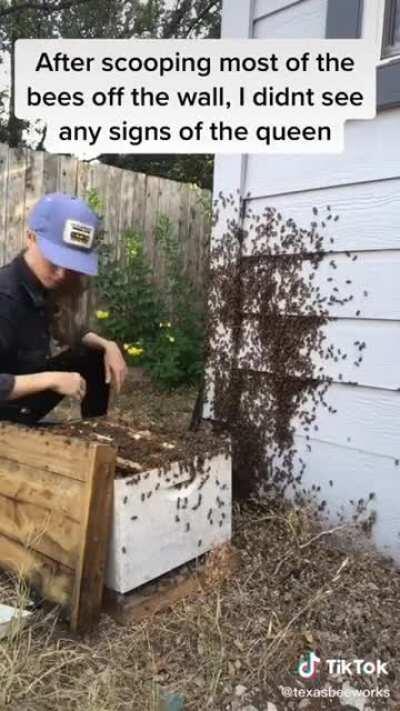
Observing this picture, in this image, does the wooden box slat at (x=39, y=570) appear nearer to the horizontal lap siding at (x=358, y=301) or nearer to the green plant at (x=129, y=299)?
the horizontal lap siding at (x=358, y=301)

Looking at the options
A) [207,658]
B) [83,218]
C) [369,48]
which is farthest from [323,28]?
[207,658]

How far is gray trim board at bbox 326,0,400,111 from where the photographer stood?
2188 mm

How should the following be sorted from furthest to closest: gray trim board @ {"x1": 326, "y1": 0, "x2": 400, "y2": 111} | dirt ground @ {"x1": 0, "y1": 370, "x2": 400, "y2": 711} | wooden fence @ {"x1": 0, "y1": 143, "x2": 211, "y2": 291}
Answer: wooden fence @ {"x1": 0, "y1": 143, "x2": 211, "y2": 291}
gray trim board @ {"x1": 326, "y1": 0, "x2": 400, "y2": 111}
dirt ground @ {"x1": 0, "y1": 370, "x2": 400, "y2": 711}

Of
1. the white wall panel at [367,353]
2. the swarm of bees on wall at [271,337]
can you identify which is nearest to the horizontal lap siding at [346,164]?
the swarm of bees on wall at [271,337]

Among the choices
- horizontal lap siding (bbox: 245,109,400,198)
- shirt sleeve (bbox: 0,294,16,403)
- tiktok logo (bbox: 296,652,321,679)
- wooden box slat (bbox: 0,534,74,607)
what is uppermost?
horizontal lap siding (bbox: 245,109,400,198)

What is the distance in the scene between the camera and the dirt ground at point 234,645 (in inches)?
64.7

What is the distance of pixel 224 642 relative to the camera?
6.03 ft

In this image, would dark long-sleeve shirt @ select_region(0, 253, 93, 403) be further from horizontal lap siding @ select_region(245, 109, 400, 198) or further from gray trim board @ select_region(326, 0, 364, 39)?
gray trim board @ select_region(326, 0, 364, 39)

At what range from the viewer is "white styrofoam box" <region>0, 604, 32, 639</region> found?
1766 mm

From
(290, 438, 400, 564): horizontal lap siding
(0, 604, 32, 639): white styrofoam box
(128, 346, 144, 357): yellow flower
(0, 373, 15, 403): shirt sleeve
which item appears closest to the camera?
(0, 604, 32, 639): white styrofoam box

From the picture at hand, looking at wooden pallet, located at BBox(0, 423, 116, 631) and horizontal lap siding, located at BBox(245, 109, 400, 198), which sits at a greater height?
horizontal lap siding, located at BBox(245, 109, 400, 198)

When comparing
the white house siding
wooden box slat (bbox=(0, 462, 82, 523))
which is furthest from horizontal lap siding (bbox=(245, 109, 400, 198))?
wooden box slat (bbox=(0, 462, 82, 523))

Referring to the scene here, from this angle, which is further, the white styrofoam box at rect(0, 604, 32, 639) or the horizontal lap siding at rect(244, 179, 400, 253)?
the horizontal lap siding at rect(244, 179, 400, 253)

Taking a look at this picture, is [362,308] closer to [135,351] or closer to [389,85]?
[389,85]
